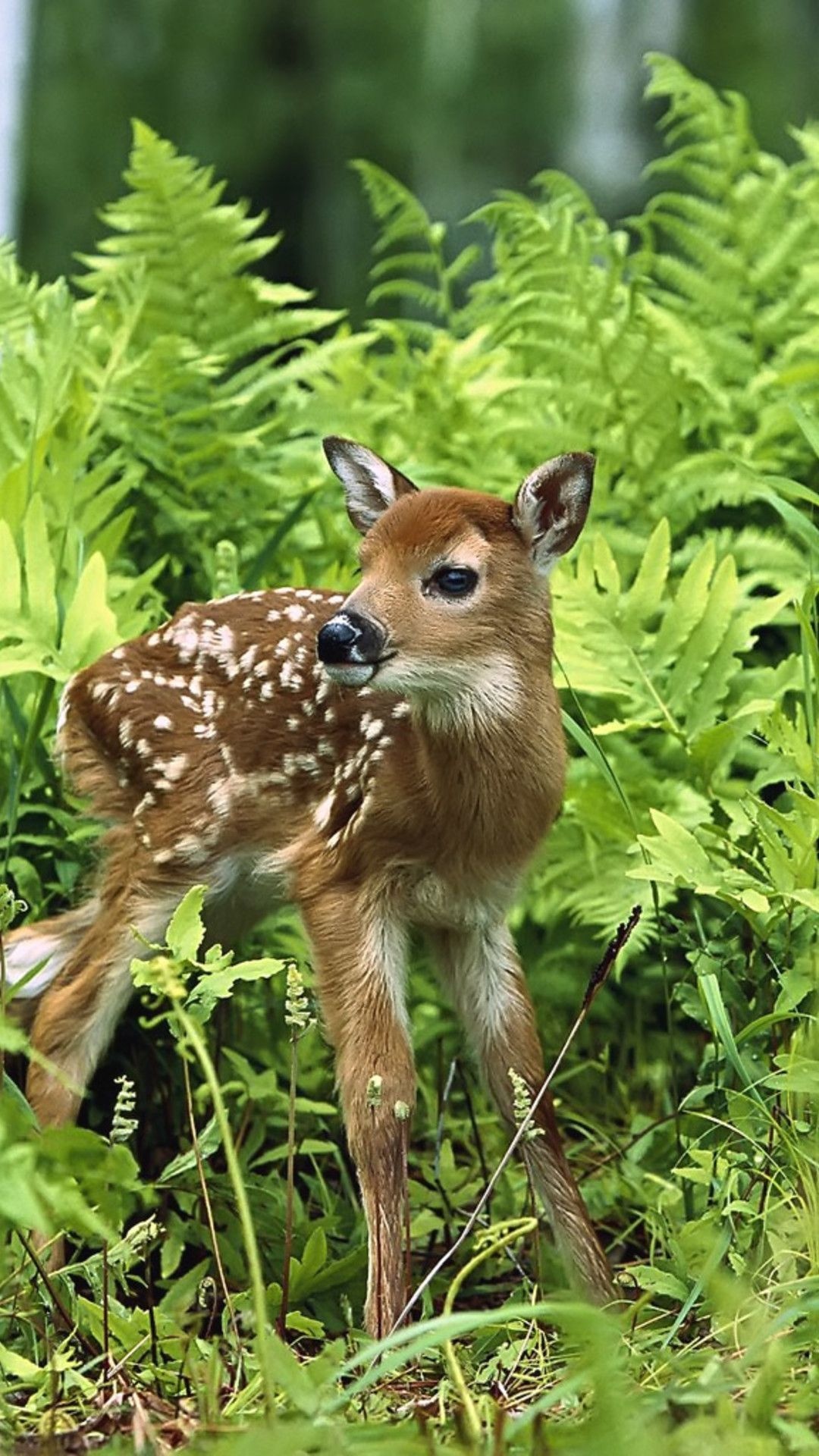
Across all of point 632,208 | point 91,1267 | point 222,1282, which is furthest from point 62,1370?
point 632,208

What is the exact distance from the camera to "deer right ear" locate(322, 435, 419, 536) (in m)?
3.83

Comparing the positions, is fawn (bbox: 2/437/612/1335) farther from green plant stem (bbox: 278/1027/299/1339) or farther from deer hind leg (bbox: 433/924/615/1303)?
green plant stem (bbox: 278/1027/299/1339)

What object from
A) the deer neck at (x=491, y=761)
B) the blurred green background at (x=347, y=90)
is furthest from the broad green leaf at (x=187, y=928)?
the blurred green background at (x=347, y=90)

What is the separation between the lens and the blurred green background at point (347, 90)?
21.2 metres

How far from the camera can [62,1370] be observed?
2.89m

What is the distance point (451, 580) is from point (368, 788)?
1.49 feet

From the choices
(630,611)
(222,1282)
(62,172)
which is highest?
(630,611)

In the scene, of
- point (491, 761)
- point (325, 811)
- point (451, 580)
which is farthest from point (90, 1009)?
point (451, 580)

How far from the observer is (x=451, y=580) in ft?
11.8

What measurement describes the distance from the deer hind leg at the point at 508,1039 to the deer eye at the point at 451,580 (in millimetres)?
682

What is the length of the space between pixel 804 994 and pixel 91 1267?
1292 millimetres

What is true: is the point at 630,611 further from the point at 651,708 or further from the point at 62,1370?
the point at 62,1370

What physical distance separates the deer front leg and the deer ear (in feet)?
2.43

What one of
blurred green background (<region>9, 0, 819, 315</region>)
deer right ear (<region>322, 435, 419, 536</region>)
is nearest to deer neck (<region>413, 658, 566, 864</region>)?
deer right ear (<region>322, 435, 419, 536</region>)
